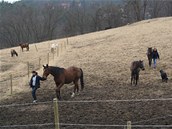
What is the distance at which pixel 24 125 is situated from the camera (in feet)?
44.9

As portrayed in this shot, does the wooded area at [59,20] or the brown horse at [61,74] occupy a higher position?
the wooded area at [59,20]

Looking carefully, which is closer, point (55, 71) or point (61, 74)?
point (55, 71)

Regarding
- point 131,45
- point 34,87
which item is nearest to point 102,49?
point 131,45

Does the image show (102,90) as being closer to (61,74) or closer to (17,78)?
(61,74)

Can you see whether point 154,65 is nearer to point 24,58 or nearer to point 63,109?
point 63,109

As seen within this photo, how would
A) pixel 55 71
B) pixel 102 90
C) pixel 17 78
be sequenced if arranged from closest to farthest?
1. pixel 55 71
2. pixel 102 90
3. pixel 17 78

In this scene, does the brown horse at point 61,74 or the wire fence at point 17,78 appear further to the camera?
the wire fence at point 17,78

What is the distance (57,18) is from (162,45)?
65125mm

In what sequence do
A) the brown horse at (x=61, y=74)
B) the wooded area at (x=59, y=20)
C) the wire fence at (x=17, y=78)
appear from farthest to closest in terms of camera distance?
1. the wooded area at (x=59, y=20)
2. the wire fence at (x=17, y=78)
3. the brown horse at (x=61, y=74)

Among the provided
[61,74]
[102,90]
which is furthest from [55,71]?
[102,90]

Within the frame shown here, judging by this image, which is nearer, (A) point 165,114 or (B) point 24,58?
(A) point 165,114

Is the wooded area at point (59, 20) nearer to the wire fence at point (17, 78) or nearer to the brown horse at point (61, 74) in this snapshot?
the wire fence at point (17, 78)

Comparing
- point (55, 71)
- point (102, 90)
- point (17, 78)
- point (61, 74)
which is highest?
point (55, 71)

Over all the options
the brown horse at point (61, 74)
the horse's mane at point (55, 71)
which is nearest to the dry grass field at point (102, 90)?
the brown horse at point (61, 74)
